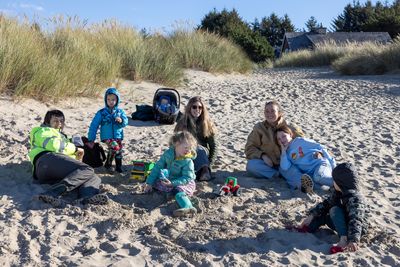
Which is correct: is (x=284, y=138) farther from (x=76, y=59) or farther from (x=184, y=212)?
(x=76, y=59)

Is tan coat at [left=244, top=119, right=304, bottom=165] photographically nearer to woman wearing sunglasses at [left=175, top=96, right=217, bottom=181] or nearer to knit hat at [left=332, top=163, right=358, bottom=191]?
woman wearing sunglasses at [left=175, top=96, right=217, bottom=181]

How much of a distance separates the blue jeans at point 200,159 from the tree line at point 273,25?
15.0 metres

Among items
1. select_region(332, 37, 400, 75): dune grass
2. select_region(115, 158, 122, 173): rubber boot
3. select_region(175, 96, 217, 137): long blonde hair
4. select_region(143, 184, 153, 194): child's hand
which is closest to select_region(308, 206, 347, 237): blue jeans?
select_region(143, 184, 153, 194): child's hand

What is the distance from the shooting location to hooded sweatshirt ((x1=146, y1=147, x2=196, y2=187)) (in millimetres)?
4598

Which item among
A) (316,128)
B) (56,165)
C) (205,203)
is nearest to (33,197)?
(56,165)

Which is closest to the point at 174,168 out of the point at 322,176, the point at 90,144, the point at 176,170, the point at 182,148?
the point at 176,170

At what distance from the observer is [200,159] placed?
17.1 feet

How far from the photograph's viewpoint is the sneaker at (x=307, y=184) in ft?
16.0

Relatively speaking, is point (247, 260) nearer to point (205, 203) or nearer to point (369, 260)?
point (369, 260)

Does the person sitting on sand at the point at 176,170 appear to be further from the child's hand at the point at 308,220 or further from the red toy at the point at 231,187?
the child's hand at the point at 308,220

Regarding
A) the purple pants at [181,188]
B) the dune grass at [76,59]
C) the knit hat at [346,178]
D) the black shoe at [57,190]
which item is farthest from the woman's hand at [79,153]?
the dune grass at [76,59]

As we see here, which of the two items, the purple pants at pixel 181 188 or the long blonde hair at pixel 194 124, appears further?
the long blonde hair at pixel 194 124

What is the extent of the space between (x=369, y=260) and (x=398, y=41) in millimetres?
16570

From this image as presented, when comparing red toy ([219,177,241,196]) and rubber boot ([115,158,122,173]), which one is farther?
rubber boot ([115,158,122,173])
